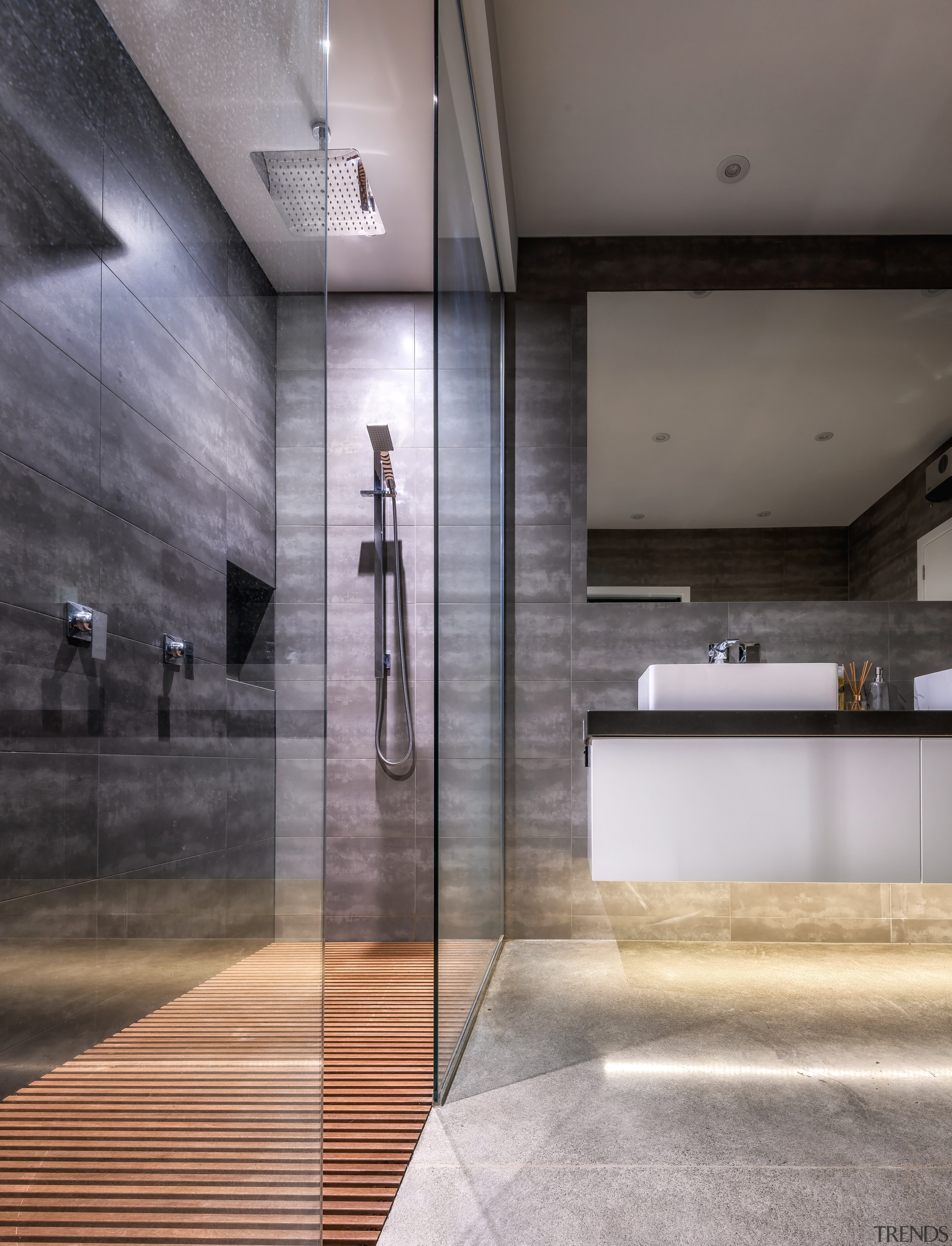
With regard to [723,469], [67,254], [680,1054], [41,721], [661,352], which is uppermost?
[661,352]

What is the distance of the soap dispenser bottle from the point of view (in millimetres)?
2883

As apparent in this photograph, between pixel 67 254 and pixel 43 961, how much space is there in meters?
0.36

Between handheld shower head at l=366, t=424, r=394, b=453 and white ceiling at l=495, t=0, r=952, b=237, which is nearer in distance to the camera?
white ceiling at l=495, t=0, r=952, b=237

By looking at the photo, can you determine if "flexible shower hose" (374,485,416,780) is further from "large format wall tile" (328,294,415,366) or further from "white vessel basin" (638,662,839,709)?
"white vessel basin" (638,662,839,709)

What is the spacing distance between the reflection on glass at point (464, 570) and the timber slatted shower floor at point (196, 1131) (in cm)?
66

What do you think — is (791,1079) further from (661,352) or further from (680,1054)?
(661,352)

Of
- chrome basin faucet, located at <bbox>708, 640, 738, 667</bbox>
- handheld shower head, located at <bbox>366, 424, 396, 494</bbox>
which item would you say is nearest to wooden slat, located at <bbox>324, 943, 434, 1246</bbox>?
chrome basin faucet, located at <bbox>708, 640, 738, 667</bbox>

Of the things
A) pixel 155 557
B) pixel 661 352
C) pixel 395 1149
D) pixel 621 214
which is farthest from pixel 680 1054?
pixel 621 214

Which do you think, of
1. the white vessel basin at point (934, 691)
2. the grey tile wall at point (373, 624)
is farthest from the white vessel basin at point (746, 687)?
the grey tile wall at point (373, 624)

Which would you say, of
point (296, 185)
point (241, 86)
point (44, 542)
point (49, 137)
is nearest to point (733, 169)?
point (296, 185)

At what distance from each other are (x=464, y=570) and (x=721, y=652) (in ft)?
4.09

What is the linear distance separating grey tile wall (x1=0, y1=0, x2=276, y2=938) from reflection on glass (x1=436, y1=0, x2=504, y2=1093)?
0.96m

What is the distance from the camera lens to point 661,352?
3068mm

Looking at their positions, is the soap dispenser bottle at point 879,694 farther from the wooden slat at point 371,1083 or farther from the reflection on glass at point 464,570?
the wooden slat at point 371,1083
